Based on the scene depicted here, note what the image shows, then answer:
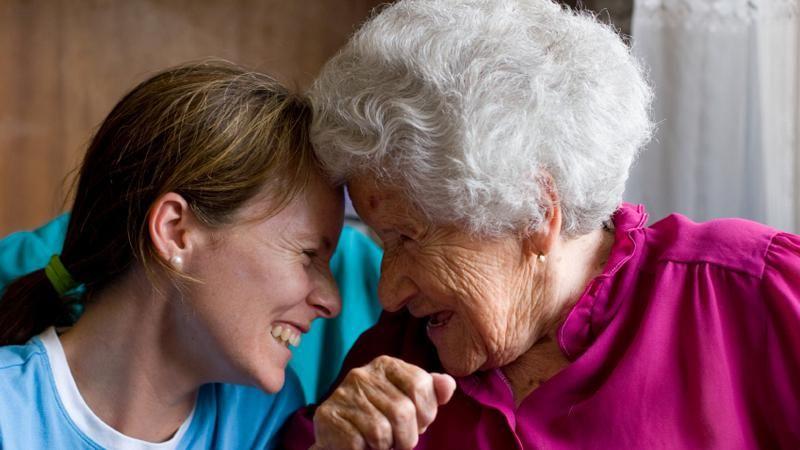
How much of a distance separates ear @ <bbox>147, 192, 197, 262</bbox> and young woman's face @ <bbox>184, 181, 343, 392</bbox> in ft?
0.08

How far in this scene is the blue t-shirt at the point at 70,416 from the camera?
131cm

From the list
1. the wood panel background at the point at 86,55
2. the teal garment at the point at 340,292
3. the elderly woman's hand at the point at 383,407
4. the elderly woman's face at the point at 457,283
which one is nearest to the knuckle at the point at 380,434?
the elderly woman's hand at the point at 383,407

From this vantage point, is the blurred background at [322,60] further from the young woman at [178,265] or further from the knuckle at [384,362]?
the knuckle at [384,362]

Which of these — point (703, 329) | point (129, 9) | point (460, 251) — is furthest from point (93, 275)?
point (129, 9)

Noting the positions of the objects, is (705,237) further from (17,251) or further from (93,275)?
(17,251)

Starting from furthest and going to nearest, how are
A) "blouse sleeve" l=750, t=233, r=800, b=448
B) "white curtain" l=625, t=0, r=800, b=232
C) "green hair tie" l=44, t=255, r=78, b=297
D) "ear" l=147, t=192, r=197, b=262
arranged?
"white curtain" l=625, t=0, r=800, b=232 < "green hair tie" l=44, t=255, r=78, b=297 < "ear" l=147, t=192, r=197, b=262 < "blouse sleeve" l=750, t=233, r=800, b=448

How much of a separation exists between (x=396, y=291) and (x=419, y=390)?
29 centimetres

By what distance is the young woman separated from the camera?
1.36 m

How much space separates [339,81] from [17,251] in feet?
2.71

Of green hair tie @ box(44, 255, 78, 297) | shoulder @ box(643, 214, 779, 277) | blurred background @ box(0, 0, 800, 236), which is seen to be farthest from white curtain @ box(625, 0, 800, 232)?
green hair tie @ box(44, 255, 78, 297)

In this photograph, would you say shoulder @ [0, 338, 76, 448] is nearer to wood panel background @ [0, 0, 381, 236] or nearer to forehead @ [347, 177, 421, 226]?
forehead @ [347, 177, 421, 226]

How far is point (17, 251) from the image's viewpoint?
1823 mm

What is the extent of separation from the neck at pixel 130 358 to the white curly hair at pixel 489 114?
0.36 meters

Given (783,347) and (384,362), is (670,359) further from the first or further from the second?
(384,362)
